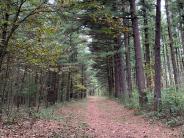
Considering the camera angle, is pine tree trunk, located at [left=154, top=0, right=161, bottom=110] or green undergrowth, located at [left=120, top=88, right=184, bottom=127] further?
pine tree trunk, located at [left=154, top=0, right=161, bottom=110]

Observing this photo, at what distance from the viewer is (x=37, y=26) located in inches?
492

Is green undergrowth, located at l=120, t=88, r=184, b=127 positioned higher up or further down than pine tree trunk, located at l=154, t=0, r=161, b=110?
further down

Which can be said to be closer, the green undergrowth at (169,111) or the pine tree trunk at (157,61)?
the green undergrowth at (169,111)

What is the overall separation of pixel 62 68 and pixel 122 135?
1828cm

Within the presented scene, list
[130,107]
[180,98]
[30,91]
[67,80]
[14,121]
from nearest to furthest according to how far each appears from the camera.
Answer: [14,121] < [180,98] < [130,107] < [30,91] < [67,80]

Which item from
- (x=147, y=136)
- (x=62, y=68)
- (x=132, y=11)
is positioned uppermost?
(x=132, y=11)

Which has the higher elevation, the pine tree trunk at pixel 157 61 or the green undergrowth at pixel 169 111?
the pine tree trunk at pixel 157 61

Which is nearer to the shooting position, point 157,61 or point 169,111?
point 169,111

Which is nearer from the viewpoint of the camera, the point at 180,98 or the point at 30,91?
the point at 180,98

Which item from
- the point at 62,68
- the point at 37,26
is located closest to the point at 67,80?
the point at 62,68

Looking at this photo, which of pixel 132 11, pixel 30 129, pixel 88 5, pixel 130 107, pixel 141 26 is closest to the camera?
pixel 88 5

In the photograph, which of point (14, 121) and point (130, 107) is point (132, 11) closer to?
point (130, 107)

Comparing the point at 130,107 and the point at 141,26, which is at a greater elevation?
the point at 141,26

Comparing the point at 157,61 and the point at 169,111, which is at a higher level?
the point at 157,61
